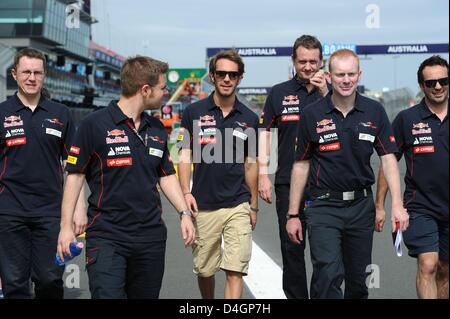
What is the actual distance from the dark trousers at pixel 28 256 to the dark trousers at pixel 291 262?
1.90 metres

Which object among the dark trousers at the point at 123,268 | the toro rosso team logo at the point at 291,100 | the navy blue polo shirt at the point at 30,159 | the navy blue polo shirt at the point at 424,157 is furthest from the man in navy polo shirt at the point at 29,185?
the navy blue polo shirt at the point at 424,157

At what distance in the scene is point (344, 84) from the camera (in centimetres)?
493

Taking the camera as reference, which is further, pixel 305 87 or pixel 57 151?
pixel 305 87

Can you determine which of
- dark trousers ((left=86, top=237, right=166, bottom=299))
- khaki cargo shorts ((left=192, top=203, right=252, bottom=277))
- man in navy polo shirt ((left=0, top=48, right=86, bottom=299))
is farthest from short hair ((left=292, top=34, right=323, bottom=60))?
dark trousers ((left=86, top=237, right=166, bottom=299))

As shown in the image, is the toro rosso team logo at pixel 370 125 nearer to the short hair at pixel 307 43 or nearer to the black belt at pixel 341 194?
the black belt at pixel 341 194

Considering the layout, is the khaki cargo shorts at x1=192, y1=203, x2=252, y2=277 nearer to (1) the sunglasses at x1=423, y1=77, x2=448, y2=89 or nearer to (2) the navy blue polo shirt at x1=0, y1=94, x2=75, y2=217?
(2) the navy blue polo shirt at x1=0, y1=94, x2=75, y2=217

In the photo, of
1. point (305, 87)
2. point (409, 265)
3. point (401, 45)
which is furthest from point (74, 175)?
point (401, 45)

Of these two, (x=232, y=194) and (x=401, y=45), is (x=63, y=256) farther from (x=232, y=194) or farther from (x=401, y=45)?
(x=401, y=45)

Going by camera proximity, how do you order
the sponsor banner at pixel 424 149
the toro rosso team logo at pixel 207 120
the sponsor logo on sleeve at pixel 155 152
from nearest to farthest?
the sponsor logo on sleeve at pixel 155 152 < the sponsor banner at pixel 424 149 < the toro rosso team logo at pixel 207 120

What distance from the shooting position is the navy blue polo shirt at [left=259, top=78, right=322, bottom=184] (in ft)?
19.7

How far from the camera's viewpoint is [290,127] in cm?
602

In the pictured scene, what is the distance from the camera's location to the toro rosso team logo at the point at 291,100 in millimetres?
6027
